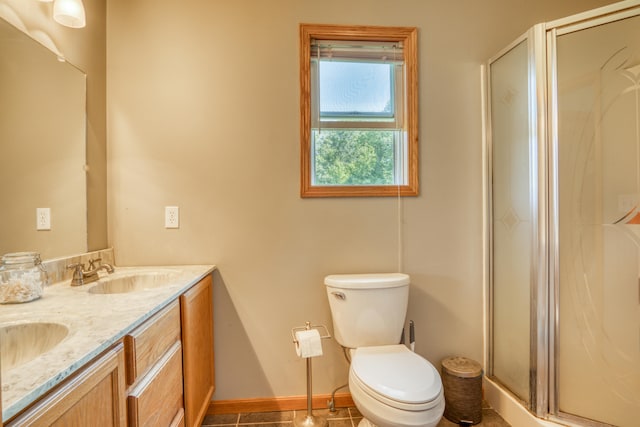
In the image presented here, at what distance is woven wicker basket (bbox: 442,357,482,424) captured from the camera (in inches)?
61.5

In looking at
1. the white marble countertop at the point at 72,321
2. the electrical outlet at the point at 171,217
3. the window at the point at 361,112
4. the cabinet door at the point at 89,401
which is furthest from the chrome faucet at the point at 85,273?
the window at the point at 361,112

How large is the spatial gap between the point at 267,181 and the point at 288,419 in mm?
1300

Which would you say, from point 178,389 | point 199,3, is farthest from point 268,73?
point 178,389

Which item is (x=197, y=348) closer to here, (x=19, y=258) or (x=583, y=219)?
A: (x=19, y=258)

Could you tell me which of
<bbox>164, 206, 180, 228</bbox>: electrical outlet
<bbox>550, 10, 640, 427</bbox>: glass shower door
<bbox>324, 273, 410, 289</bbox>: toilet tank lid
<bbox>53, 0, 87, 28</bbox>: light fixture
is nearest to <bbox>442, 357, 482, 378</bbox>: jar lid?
<bbox>550, 10, 640, 427</bbox>: glass shower door

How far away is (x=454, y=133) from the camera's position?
1.79 m

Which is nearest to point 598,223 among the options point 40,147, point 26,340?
point 26,340

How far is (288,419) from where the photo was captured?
1.62 m

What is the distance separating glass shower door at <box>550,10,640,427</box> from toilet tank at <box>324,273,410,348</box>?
0.78m

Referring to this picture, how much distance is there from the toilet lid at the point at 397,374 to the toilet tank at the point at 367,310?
0.07 metres

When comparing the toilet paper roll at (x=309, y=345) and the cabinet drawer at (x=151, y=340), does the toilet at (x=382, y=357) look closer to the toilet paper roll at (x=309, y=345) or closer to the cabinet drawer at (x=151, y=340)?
the toilet paper roll at (x=309, y=345)

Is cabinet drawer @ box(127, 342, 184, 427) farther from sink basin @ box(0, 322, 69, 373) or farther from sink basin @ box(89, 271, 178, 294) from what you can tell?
sink basin @ box(89, 271, 178, 294)

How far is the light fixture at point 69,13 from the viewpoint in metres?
1.30

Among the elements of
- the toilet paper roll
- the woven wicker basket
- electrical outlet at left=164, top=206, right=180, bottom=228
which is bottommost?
the woven wicker basket
